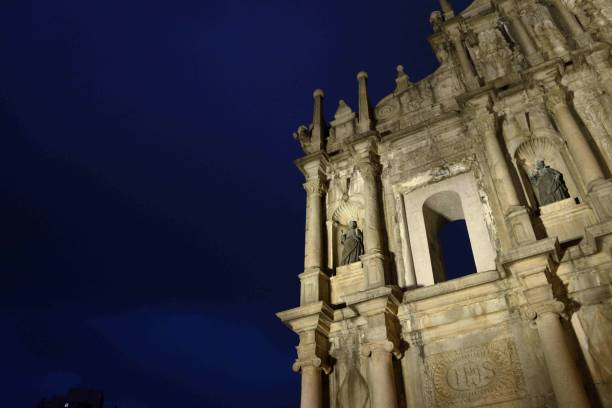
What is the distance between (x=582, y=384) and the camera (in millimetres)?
7523

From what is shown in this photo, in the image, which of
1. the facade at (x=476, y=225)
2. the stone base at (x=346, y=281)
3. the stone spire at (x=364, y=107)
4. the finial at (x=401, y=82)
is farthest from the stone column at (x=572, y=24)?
the stone base at (x=346, y=281)

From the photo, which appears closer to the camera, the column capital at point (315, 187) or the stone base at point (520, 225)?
the stone base at point (520, 225)

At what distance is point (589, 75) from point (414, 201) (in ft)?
16.8

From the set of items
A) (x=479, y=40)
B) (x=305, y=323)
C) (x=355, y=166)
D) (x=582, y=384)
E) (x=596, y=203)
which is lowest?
(x=582, y=384)

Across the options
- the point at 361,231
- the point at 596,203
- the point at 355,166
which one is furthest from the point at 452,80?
the point at 596,203

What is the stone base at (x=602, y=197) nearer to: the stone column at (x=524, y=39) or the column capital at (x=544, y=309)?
the column capital at (x=544, y=309)

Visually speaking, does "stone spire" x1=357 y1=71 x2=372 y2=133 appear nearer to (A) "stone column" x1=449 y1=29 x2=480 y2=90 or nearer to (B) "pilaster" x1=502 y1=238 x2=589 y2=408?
(A) "stone column" x1=449 y1=29 x2=480 y2=90

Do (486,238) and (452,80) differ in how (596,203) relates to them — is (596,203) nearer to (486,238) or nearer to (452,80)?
(486,238)

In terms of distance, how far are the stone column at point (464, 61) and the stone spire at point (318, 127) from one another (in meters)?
4.52

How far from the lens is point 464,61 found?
45.9ft

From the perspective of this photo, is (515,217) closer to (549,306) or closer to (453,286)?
(453,286)

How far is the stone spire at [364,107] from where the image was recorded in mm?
14562

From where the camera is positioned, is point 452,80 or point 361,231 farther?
point 452,80

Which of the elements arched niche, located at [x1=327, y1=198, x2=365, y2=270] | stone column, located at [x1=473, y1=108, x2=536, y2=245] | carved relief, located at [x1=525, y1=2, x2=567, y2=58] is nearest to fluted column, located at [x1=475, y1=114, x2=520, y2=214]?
stone column, located at [x1=473, y1=108, x2=536, y2=245]
